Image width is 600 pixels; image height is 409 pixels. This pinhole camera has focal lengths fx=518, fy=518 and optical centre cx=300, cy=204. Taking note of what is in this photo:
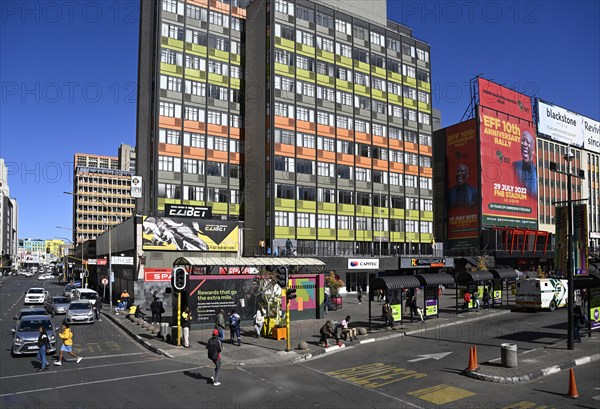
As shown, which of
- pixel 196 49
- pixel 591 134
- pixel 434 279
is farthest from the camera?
pixel 591 134

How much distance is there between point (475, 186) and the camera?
8469 centimetres

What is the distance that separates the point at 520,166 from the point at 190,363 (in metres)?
82.7

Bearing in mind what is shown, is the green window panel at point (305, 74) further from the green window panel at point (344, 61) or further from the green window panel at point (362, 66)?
the green window panel at point (362, 66)

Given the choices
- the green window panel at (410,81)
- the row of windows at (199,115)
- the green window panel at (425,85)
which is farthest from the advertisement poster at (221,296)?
the green window panel at (425,85)

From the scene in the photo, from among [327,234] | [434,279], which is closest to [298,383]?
[434,279]

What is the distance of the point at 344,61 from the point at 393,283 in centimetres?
4734

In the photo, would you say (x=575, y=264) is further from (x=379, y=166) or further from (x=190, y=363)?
(x=379, y=166)

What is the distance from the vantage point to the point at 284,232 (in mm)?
63344

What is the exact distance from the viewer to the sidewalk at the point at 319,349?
1908 cm

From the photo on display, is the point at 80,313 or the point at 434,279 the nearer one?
the point at 434,279

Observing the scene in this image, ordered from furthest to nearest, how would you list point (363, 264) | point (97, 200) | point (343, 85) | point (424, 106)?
point (97, 200) < point (424, 106) < point (343, 85) < point (363, 264)

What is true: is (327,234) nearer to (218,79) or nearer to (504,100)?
(218,79)

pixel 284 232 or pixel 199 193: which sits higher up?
pixel 199 193

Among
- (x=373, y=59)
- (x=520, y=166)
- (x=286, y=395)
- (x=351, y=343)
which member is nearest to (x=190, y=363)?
(x=286, y=395)
